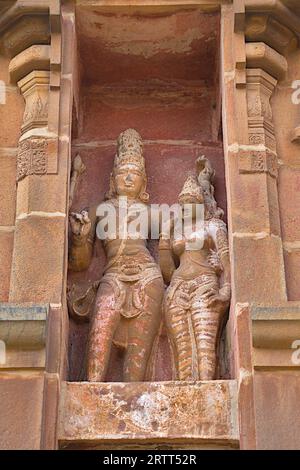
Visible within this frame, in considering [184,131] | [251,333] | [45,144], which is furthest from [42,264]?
[184,131]

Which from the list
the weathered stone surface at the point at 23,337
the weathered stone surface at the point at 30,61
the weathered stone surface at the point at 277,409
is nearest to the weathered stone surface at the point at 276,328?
the weathered stone surface at the point at 277,409

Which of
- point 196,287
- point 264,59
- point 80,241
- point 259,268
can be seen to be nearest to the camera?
point 259,268

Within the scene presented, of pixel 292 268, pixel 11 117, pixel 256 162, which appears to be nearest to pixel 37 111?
pixel 11 117

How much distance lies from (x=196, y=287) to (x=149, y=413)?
0.84 m

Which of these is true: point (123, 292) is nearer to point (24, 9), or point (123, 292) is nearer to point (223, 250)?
point (223, 250)

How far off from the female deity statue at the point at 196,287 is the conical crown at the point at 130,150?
1.12ft

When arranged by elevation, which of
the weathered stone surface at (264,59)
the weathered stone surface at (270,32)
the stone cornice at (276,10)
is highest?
the stone cornice at (276,10)

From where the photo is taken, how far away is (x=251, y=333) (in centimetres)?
545

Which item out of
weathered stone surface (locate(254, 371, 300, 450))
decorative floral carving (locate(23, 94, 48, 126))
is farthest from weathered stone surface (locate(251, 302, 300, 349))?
decorative floral carving (locate(23, 94, 48, 126))

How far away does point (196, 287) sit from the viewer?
238 inches

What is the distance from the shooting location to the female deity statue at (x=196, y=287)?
587 centimetres

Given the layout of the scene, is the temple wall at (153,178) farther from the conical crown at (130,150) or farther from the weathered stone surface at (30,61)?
the conical crown at (130,150)

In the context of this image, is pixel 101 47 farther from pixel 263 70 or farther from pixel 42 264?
pixel 42 264

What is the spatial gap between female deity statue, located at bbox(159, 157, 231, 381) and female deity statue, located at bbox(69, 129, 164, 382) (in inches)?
4.5
